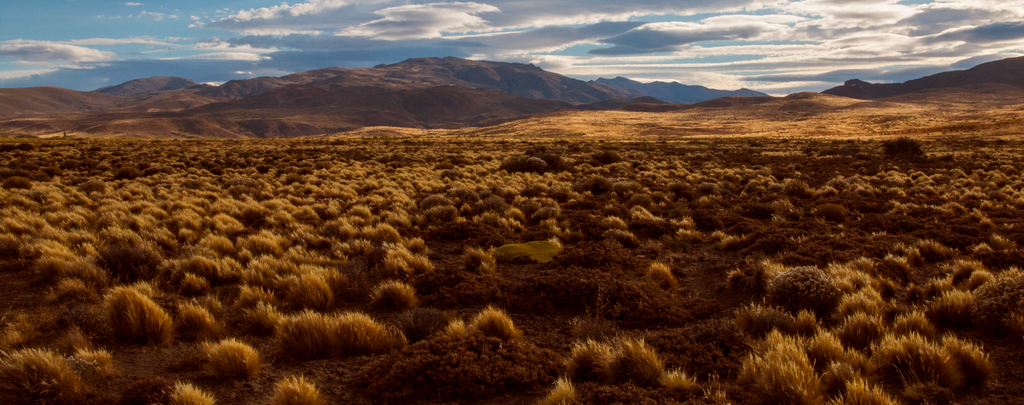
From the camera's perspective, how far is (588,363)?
→ 447cm

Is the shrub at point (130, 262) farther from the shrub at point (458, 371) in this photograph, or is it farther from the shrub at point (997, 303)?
the shrub at point (997, 303)

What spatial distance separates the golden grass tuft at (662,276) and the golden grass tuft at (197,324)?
229 inches

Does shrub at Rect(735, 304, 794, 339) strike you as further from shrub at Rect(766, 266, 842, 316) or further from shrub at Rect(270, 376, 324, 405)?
shrub at Rect(270, 376, 324, 405)

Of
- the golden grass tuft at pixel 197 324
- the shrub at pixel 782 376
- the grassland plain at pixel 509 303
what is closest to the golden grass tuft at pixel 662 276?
the grassland plain at pixel 509 303

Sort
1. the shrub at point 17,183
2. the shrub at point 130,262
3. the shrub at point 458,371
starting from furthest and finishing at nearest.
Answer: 1. the shrub at point 17,183
2. the shrub at point 130,262
3. the shrub at point 458,371

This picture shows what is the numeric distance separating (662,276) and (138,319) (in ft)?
23.0

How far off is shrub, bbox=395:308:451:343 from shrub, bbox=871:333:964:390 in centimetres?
424

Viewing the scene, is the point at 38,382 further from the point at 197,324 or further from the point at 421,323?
the point at 421,323

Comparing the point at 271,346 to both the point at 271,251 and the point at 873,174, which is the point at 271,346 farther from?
the point at 873,174

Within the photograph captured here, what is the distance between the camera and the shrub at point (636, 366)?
409 centimetres

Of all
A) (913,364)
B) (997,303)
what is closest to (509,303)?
(913,364)

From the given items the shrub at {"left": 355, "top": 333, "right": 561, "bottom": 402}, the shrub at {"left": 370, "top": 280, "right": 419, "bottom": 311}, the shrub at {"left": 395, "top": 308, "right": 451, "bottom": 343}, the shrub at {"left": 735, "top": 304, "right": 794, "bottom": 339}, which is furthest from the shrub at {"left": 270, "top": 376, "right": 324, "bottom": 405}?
the shrub at {"left": 735, "top": 304, "right": 794, "bottom": 339}

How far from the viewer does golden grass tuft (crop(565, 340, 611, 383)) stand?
432 centimetres

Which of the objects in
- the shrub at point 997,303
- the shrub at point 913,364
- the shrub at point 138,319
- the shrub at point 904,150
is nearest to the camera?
the shrub at point 913,364
